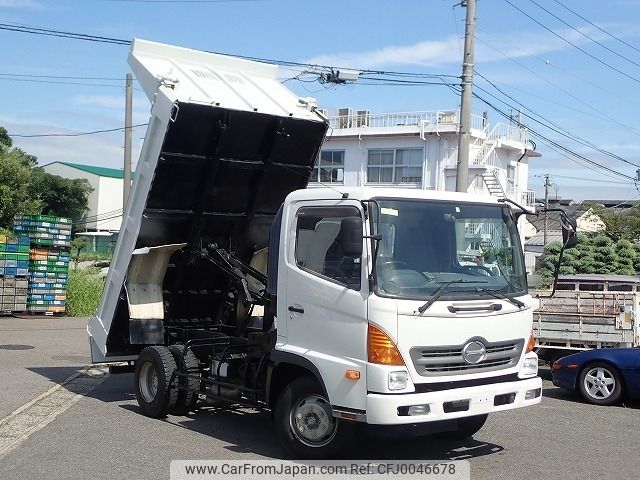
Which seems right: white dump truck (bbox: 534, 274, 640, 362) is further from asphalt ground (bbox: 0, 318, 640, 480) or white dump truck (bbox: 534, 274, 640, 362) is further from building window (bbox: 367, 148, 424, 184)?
building window (bbox: 367, 148, 424, 184)

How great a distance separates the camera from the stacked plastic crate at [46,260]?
21.6m

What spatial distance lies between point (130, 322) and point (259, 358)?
216cm

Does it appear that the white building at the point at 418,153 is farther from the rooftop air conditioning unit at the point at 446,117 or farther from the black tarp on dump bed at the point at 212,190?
the black tarp on dump bed at the point at 212,190

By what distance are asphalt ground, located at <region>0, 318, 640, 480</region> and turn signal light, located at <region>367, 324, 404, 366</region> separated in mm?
1083

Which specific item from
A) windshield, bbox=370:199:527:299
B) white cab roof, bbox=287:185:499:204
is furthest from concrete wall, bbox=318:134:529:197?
white cab roof, bbox=287:185:499:204

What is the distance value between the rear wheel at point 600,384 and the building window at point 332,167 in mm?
28725

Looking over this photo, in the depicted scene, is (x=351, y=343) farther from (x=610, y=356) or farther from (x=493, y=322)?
(x=610, y=356)

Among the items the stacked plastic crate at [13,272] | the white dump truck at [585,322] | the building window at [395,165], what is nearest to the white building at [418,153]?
the building window at [395,165]

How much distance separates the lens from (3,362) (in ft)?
45.1

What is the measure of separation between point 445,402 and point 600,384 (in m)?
5.27

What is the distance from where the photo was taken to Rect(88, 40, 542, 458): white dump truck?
6.98 meters

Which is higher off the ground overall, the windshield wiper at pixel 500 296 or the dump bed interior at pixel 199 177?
the dump bed interior at pixel 199 177

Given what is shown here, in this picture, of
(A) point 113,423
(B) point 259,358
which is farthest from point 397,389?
(A) point 113,423

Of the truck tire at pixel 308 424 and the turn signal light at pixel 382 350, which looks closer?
the turn signal light at pixel 382 350
